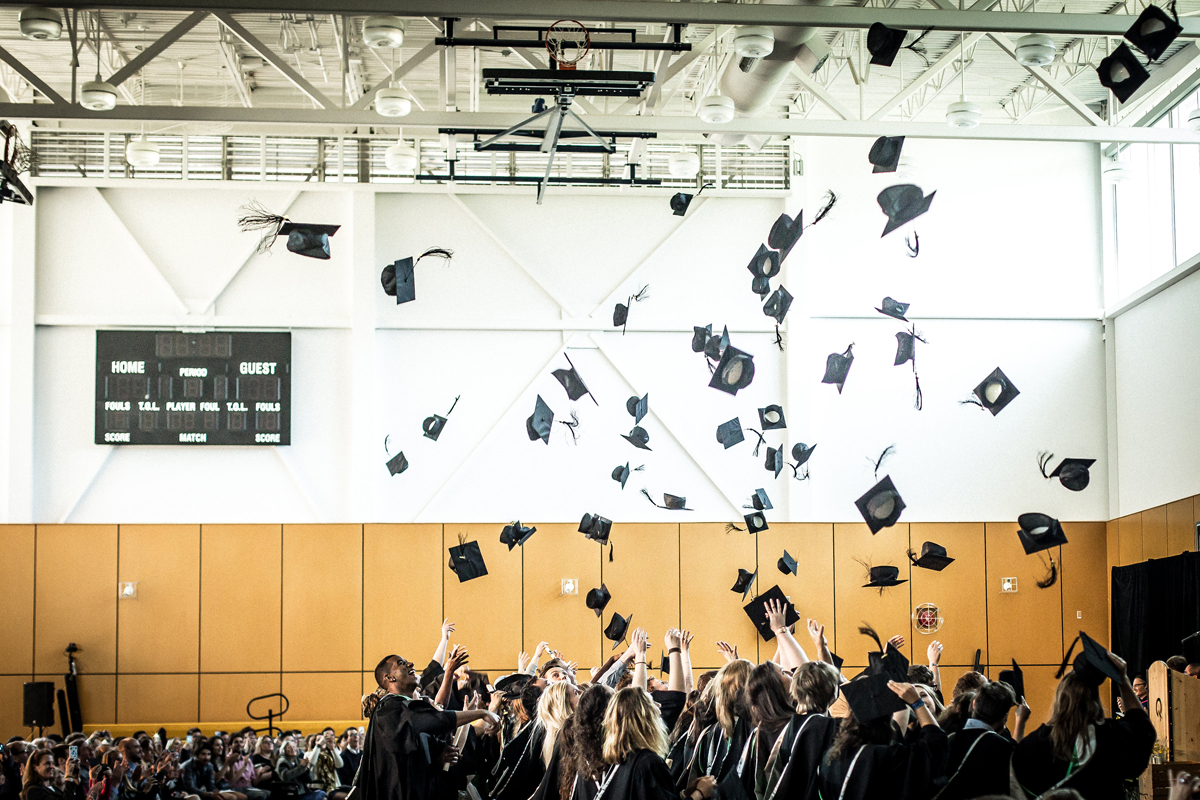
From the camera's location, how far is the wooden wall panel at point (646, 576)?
14172 millimetres

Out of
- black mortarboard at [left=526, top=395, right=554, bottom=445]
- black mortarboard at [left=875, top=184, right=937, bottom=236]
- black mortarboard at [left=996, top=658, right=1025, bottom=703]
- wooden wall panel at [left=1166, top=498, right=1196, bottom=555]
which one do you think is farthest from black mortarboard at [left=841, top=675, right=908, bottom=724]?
wooden wall panel at [left=1166, top=498, right=1196, bottom=555]

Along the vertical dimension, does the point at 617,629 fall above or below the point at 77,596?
below

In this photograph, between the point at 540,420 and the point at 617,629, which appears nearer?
the point at 540,420

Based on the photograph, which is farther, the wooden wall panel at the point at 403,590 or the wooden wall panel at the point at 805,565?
the wooden wall panel at the point at 805,565

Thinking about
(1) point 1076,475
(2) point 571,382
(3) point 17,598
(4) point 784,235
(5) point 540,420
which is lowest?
(3) point 17,598

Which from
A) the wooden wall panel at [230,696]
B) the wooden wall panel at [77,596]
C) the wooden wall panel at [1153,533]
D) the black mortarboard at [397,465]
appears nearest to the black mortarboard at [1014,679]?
the wooden wall panel at [1153,533]

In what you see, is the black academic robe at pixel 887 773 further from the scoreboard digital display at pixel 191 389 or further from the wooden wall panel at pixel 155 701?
the wooden wall panel at pixel 155 701

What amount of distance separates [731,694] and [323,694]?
953 cm

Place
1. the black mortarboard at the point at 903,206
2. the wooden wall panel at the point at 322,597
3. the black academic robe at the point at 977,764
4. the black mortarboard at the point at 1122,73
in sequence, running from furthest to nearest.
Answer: the wooden wall panel at the point at 322,597 < the black mortarboard at the point at 903,206 < the black mortarboard at the point at 1122,73 < the black academic robe at the point at 977,764

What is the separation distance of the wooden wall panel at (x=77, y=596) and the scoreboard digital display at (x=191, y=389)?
3.83 feet

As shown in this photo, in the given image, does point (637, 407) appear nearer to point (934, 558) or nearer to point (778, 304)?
point (778, 304)

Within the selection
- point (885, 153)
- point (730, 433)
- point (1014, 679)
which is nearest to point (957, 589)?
point (730, 433)

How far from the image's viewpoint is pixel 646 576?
14258 mm

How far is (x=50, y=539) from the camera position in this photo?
13.9m
